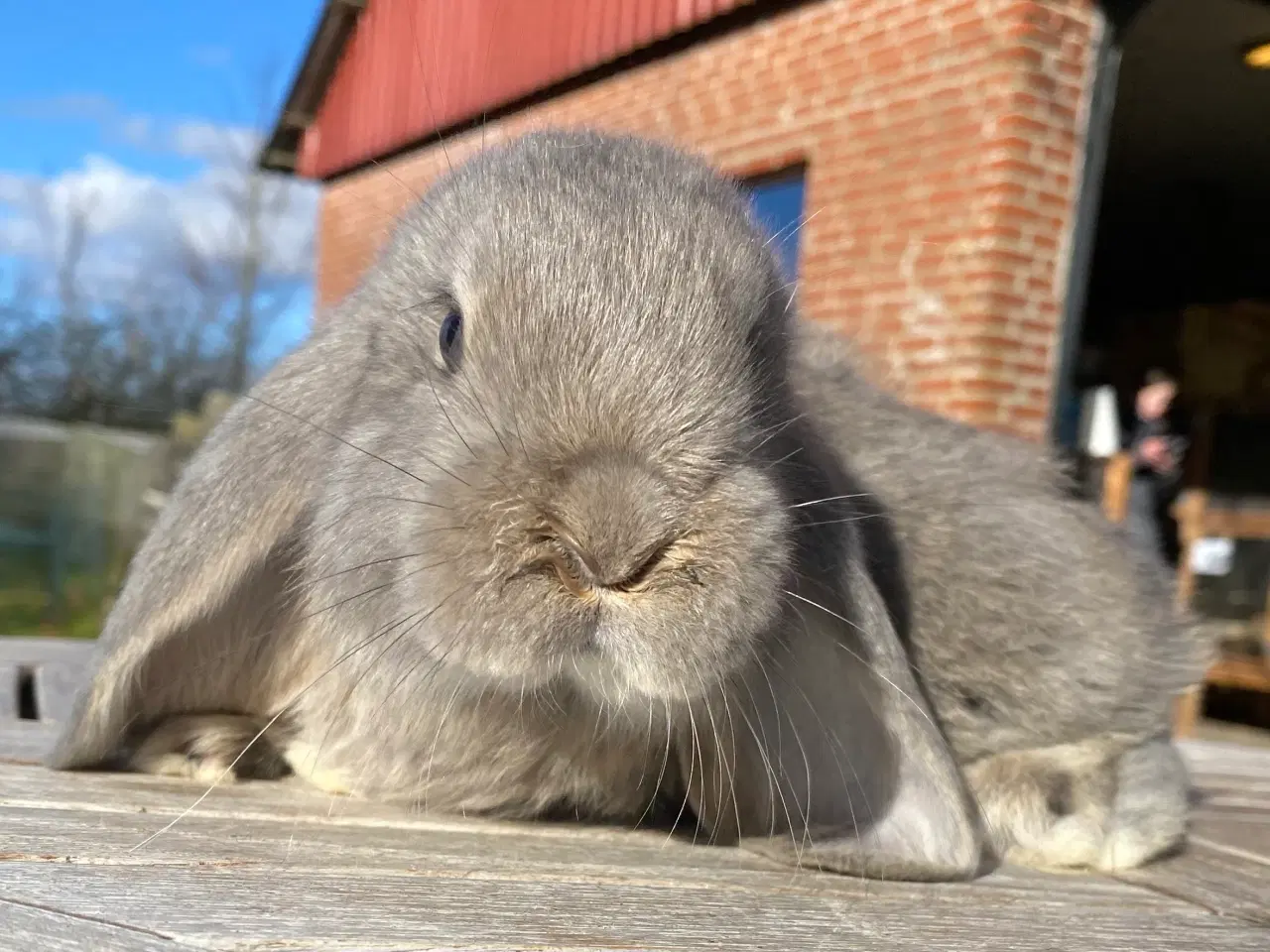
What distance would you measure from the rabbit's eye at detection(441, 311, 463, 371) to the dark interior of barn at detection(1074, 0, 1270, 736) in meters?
5.98

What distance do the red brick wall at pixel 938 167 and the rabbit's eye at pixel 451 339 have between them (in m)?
3.42

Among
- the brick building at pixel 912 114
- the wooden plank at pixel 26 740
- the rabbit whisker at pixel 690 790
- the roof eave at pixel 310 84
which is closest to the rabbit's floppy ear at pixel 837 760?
the rabbit whisker at pixel 690 790

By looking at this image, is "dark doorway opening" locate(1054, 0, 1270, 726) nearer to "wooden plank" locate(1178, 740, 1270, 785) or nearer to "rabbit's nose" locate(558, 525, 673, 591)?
"wooden plank" locate(1178, 740, 1270, 785)

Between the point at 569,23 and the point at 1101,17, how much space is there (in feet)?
12.0

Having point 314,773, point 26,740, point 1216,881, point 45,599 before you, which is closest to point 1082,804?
point 1216,881

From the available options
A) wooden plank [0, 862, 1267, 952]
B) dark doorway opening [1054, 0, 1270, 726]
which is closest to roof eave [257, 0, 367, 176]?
dark doorway opening [1054, 0, 1270, 726]

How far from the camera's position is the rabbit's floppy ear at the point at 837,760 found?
5.41ft

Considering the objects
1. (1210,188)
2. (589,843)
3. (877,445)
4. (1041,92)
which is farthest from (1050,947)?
(1210,188)

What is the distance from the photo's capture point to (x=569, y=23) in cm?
723

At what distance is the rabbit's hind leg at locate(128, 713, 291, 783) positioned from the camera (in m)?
1.87

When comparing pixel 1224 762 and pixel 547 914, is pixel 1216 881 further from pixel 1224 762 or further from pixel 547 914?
pixel 1224 762

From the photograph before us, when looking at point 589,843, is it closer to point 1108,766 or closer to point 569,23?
point 1108,766

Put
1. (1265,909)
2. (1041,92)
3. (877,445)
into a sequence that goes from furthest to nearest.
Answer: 1. (1041,92)
2. (877,445)
3. (1265,909)

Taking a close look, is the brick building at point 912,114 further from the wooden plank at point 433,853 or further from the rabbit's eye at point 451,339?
the wooden plank at point 433,853
